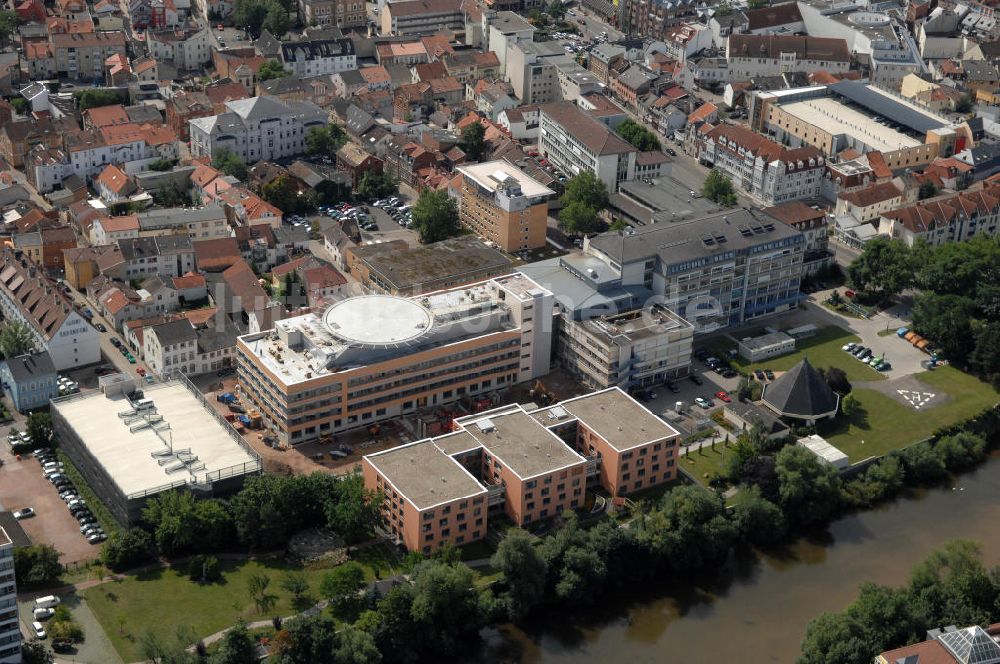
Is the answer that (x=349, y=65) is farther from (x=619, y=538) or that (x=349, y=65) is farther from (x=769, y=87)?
(x=619, y=538)

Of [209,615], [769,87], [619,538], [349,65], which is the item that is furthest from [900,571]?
[349,65]

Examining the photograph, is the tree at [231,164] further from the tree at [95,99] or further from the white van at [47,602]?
the white van at [47,602]

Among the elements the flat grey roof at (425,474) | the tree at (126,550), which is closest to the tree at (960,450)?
the flat grey roof at (425,474)

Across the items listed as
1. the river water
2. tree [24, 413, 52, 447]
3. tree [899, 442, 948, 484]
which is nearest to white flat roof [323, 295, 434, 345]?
tree [24, 413, 52, 447]

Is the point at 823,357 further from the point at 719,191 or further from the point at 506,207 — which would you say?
the point at 506,207

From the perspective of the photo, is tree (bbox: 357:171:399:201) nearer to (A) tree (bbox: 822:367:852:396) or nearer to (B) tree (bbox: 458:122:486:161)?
(B) tree (bbox: 458:122:486:161)
